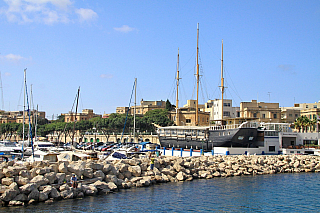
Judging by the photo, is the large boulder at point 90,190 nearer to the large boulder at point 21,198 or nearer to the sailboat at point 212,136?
the large boulder at point 21,198

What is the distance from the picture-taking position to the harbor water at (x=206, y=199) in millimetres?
19453

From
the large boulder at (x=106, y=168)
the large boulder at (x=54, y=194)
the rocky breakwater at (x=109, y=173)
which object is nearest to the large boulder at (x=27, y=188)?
the rocky breakwater at (x=109, y=173)

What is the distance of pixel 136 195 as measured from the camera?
22.5 metres

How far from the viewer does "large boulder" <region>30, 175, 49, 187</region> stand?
2085 centimetres

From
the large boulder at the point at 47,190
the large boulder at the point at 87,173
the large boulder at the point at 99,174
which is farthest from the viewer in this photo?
the large boulder at the point at 99,174

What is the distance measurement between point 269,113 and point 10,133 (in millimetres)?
94618

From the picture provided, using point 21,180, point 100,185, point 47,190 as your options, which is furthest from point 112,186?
point 21,180

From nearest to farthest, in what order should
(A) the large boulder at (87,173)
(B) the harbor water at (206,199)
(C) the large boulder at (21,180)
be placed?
1. (B) the harbor water at (206,199)
2. (C) the large boulder at (21,180)
3. (A) the large boulder at (87,173)

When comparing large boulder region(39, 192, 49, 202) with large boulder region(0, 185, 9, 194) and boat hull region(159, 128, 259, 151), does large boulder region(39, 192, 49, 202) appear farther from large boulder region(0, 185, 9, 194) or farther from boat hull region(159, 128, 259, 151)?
boat hull region(159, 128, 259, 151)

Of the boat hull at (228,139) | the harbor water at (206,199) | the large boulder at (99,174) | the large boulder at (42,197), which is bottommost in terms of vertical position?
the harbor water at (206,199)

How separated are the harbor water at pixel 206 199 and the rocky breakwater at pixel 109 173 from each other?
0.82 m

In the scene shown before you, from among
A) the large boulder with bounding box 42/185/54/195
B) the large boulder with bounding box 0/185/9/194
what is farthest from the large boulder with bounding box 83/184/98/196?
the large boulder with bounding box 0/185/9/194

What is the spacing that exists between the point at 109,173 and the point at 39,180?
18.4ft

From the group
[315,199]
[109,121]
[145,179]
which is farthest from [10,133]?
[315,199]
